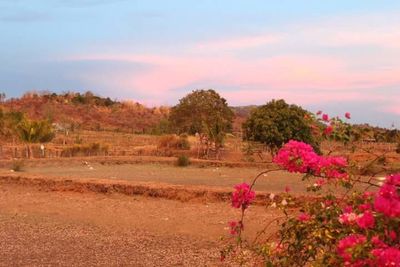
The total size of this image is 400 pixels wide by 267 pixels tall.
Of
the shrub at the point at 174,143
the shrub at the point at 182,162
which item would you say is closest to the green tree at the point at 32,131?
the shrub at the point at 174,143

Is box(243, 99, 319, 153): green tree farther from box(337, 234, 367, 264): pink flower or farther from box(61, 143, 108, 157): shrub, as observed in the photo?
box(337, 234, 367, 264): pink flower

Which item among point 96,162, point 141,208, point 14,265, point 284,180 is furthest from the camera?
point 96,162

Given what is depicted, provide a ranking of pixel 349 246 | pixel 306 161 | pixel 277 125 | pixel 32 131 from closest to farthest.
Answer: pixel 349 246
pixel 306 161
pixel 277 125
pixel 32 131

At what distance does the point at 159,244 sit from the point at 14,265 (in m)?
2.11

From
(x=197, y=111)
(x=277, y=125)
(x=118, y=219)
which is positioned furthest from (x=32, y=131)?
(x=118, y=219)

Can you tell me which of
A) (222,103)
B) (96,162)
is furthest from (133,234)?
(222,103)

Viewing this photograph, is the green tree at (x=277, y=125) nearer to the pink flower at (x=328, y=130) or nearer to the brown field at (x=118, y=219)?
the brown field at (x=118, y=219)

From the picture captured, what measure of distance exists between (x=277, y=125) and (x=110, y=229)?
23.1m

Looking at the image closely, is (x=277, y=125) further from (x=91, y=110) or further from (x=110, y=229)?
(x=91, y=110)

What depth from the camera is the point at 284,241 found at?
3414mm

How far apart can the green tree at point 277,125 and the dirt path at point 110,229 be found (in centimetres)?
1907

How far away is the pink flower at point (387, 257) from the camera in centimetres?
215

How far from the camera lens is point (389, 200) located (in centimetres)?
234

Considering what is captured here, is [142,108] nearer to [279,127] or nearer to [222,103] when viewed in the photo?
[222,103]
